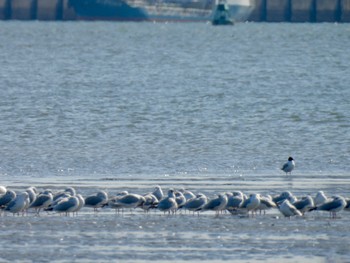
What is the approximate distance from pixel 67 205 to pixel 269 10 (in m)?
115

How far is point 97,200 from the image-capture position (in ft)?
54.3

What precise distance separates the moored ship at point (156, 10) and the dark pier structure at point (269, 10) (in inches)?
87.0

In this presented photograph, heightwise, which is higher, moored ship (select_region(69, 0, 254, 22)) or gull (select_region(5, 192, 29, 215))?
gull (select_region(5, 192, 29, 215))

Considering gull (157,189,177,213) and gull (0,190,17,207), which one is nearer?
gull (157,189,177,213)

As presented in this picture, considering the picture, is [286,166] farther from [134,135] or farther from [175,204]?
[134,135]

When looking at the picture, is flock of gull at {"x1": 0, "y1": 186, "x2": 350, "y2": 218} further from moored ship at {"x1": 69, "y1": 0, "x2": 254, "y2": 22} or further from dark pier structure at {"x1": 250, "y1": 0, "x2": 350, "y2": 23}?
dark pier structure at {"x1": 250, "y1": 0, "x2": 350, "y2": 23}

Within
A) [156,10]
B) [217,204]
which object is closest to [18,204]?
[217,204]

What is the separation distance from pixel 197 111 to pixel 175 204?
63.4 feet

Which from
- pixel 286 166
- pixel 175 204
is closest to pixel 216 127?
pixel 286 166

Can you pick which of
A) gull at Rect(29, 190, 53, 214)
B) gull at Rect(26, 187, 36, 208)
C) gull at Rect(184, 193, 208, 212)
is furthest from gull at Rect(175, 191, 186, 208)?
gull at Rect(26, 187, 36, 208)

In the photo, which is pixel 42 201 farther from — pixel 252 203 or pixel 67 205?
pixel 252 203

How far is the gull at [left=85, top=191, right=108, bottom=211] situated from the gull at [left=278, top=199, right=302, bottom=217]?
1911mm

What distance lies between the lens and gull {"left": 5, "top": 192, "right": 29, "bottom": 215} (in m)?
16.3

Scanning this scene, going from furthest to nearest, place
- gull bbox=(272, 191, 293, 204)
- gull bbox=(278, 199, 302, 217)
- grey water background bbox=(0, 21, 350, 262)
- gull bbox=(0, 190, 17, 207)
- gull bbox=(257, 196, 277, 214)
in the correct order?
gull bbox=(272, 191, 293, 204), gull bbox=(0, 190, 17, 207), gull bbox=(257, 196, 277, 214), gull bbox=(278, 199, 302, 217), grey water background bbox=(0, 21, 350, 262)
